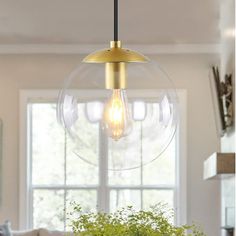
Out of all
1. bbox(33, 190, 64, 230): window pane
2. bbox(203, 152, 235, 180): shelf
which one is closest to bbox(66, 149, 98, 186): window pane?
bbox(33, 190, 64, 230): window pane

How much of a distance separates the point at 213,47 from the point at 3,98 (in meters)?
2.64

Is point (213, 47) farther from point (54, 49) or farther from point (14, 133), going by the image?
point (14, 133)

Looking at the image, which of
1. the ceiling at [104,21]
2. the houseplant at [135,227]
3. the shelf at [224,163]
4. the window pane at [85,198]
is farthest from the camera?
the window pane at [85,198]

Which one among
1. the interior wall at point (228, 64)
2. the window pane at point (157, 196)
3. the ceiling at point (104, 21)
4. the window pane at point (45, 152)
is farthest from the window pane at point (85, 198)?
the ceiling at point (104, 21)

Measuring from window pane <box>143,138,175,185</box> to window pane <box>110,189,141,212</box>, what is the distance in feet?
0.63

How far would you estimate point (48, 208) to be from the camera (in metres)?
7.94

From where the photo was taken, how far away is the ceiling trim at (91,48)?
7.84m

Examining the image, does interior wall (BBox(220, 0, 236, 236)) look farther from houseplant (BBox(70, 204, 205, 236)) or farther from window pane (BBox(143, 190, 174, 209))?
houseplant (BBox(70, 204, 205, 236))

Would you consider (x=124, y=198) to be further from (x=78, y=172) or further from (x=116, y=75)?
(x=116, y=75)

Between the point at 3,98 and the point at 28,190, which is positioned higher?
the point at 3,98

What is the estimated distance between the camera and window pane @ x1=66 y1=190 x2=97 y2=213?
7895 mm

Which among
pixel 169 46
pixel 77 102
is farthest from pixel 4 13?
pixel 77 102

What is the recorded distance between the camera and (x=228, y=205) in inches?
261

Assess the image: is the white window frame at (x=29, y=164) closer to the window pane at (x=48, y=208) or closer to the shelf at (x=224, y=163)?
Answer: the window pane at (x=48, y=208)
